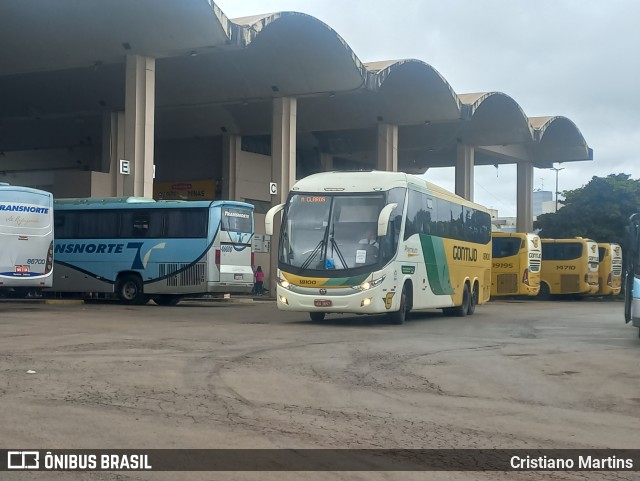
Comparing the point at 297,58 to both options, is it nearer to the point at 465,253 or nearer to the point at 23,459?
the point at 465,253

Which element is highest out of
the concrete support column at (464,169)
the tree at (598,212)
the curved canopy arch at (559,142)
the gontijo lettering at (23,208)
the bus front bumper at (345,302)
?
the curved canopy arch at (559,142)

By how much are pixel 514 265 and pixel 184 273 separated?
1726 centimetres

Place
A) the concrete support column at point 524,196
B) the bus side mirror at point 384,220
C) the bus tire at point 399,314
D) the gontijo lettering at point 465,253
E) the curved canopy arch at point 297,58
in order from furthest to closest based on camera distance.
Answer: the concrete support column at point 524,196, the curved canopy arch at point 297,58, the gontijo lettering at point 465,253, the bus tire at point 399,314, the bus side mirror at point 384,220

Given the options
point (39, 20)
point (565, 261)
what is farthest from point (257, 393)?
point (565, 261)

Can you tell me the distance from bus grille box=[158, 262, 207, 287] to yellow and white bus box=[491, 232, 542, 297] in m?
16.6

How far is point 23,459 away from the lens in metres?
6.54

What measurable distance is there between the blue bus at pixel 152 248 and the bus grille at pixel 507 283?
1509 centimetres

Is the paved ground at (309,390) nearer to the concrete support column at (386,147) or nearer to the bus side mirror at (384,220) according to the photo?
the bus side mirror at (384,220)

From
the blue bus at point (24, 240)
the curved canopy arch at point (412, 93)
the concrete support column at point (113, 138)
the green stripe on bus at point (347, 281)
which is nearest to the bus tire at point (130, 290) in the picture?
the blue bus at point (24, 240)

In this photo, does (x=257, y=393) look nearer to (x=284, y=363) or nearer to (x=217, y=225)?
(x=284, y=363)

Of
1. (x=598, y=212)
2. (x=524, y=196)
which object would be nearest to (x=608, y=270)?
(x=598, y=212)

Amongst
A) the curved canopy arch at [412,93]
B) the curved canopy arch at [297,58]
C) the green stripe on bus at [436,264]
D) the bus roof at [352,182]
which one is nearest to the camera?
the bus roof at [352,182]

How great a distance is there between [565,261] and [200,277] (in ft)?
71.2

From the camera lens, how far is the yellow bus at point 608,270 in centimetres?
4459
